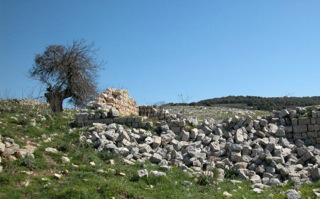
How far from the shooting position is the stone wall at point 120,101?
67.6ft

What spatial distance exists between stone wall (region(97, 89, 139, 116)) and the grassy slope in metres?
8.69

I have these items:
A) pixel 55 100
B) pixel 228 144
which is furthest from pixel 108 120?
pixel 55 100

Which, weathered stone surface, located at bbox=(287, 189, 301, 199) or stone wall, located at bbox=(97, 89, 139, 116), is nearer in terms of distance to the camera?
weathered stone surface, located at bbox=(287, 189, 301, 199)

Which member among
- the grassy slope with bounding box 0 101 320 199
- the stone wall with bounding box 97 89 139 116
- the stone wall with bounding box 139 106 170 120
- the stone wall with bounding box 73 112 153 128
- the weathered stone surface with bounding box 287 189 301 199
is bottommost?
the weathered stone surface with bounding box 287 189 301 199

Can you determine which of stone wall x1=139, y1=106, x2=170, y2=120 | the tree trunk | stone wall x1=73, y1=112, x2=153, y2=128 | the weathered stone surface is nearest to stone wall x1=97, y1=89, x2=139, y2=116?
stone wall x1=139, y1=106, x2=170, y2=120

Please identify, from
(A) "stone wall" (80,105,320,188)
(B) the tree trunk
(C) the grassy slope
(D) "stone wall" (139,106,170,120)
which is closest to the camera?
(C) the grassy slope

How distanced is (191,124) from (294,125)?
3.66 m

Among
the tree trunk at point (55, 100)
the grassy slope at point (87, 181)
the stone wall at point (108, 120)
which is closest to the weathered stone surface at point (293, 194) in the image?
the grassy slope at point (87, 181)

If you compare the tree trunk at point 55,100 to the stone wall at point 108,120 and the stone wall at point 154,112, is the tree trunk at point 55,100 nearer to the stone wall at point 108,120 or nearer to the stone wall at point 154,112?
the stone wall at point 154,112

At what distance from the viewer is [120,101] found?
2148cm

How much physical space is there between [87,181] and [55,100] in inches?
569

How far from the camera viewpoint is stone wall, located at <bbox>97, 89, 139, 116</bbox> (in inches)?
Answer: 811

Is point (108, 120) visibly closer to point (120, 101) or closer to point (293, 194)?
point (120, 101)

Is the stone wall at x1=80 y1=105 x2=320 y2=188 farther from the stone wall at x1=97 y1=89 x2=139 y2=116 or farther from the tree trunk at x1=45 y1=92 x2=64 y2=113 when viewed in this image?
the tree trunk at x1=45 y1=92 x2=64 y2=113
